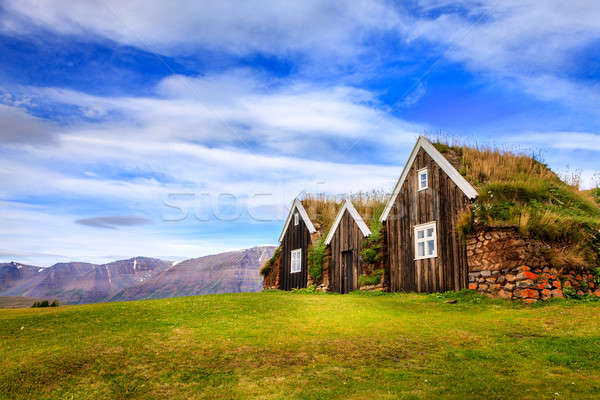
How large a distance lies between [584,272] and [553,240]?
5.65ft

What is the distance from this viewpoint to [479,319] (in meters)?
14.8

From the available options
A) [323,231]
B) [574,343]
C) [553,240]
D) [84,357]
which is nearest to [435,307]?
[553,240]

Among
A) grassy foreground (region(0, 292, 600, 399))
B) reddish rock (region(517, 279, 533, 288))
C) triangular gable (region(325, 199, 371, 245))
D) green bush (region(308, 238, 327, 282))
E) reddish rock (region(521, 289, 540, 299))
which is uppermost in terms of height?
triangular gable (region(325, 199, 371, 245))

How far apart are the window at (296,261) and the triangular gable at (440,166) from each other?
9650 mm

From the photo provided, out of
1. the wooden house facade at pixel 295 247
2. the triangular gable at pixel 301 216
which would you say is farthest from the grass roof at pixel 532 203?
the wooden house facade at pixel 295 247

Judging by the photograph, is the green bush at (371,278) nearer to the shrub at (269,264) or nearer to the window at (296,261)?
the window at (296,261)

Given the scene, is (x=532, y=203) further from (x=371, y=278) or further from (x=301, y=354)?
(x=301, y=354)

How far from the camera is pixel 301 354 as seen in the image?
33.8 ft

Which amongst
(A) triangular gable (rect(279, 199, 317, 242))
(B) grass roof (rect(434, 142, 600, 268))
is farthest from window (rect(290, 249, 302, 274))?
(B) grass roof (rect(434, 142, 600, 268))

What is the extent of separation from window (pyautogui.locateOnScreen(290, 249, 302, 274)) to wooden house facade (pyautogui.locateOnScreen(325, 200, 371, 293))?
3964 millimetres

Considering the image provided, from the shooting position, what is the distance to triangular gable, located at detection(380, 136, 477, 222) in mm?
20698

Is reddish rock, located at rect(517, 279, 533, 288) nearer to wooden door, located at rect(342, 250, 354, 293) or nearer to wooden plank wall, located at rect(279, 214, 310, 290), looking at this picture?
wooden door, located at rect(342, 250, 354, 293)

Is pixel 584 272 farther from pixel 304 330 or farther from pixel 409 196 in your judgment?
pixel 304 330

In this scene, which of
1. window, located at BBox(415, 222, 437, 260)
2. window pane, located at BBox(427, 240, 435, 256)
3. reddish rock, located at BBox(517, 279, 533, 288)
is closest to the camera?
reddish rock, located at BBox(517, 279, 533, 288)
